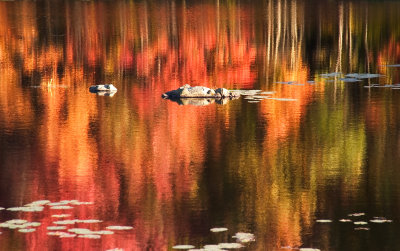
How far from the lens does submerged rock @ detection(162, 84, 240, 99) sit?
112 ft

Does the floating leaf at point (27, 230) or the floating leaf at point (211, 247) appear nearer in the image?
the floating leaf at point (211, 247)

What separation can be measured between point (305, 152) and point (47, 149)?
678cm

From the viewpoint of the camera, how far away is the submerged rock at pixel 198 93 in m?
34.0

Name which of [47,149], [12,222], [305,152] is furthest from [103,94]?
[12,222]

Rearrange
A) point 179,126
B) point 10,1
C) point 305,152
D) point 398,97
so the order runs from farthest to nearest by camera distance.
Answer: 1. point 10,1
2. point 398,97
3. point 179,126
4. point 305,152

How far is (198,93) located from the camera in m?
34.3

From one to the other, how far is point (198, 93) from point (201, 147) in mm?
9445

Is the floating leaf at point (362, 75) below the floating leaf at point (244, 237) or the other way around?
the other way around

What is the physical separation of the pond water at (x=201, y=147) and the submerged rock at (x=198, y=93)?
73 cm

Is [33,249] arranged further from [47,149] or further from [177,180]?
[47,149]

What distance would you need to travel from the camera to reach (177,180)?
70.3ft

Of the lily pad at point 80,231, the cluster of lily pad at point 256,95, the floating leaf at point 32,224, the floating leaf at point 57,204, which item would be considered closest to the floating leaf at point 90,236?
the lily pad at point 80,231

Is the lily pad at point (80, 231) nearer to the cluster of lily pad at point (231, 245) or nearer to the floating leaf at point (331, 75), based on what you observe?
the cluster of lily pad at point (231, 245)

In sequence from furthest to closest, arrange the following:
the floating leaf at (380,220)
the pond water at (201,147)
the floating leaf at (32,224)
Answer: the floating leaf at (380,220), the floating leaf at (32,224), the pond water at (201,147)
